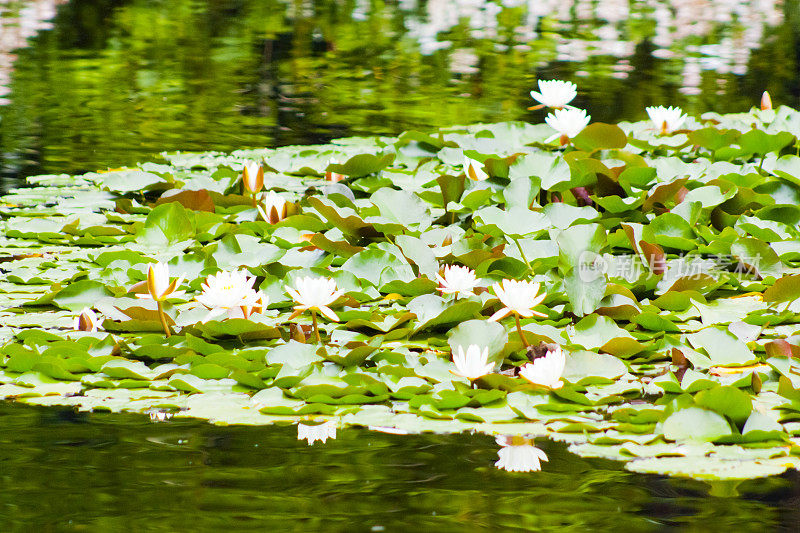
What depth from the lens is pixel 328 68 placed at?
651 cm

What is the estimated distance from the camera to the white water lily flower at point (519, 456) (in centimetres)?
131

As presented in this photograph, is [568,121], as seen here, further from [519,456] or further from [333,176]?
[519,456]

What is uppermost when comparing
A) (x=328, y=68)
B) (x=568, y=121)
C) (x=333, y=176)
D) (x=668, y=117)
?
(x=568, y=121)

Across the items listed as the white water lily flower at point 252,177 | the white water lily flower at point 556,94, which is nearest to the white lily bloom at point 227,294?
the white water lily flower at point 252,177

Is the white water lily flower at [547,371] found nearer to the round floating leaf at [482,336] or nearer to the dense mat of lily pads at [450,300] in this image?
the dense mat of lily pads at [450,300]

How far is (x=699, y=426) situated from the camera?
4.57 ft

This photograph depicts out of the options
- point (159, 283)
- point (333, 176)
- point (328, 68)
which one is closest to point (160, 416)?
point (159, 283)

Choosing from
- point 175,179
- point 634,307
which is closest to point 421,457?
point 634,307

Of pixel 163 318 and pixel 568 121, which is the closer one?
pixel 163 318

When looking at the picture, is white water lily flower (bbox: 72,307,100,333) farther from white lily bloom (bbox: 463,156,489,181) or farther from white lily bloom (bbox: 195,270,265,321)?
white lily bloom (bbox: 463,156,489,181)

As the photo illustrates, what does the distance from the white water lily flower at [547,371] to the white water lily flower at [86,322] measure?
2.84ft

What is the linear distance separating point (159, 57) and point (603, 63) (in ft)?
10.2

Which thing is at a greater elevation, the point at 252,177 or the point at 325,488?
the point at 325,488

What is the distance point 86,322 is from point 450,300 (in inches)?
28.1
